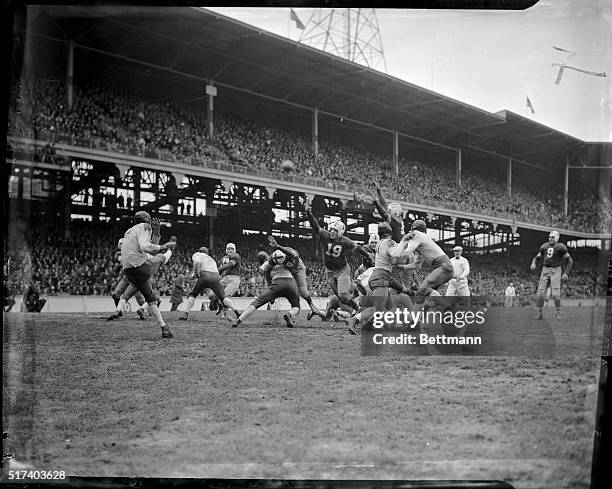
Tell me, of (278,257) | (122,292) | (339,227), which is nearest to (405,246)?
(339,227)

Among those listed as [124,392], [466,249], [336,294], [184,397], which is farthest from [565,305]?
[124,392]

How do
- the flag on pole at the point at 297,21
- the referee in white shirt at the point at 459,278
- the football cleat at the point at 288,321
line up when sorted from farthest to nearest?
the football cleat at the point at 288,321 < the referee in white shirt at the point at 459,278 < the flag on pole at the point at 297,21

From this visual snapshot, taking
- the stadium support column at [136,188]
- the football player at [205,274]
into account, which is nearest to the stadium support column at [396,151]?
the football player at [205,274]

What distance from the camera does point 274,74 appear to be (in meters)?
2.65

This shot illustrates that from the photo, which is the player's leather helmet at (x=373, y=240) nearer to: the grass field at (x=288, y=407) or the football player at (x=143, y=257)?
the grass field at (x=288, y=407)

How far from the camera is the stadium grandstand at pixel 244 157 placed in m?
2.45

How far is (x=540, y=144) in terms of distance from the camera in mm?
2584

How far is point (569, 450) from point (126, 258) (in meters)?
2.96

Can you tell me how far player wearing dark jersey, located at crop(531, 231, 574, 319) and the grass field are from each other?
15cm

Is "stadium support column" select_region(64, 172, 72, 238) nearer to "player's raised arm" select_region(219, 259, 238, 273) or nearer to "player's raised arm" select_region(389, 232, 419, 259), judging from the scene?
"player's raised arm" select_region(219, 259, 238, 273)

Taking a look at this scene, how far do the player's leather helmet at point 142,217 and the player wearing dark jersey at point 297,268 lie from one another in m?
0.78

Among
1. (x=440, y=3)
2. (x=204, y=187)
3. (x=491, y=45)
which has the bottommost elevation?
(x=204, y=187)

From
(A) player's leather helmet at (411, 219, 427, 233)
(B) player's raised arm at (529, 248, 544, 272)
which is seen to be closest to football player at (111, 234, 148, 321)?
(A) player's leather helmet at (411, 219, 427, 233)

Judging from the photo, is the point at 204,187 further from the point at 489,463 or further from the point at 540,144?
the point at 489,463
